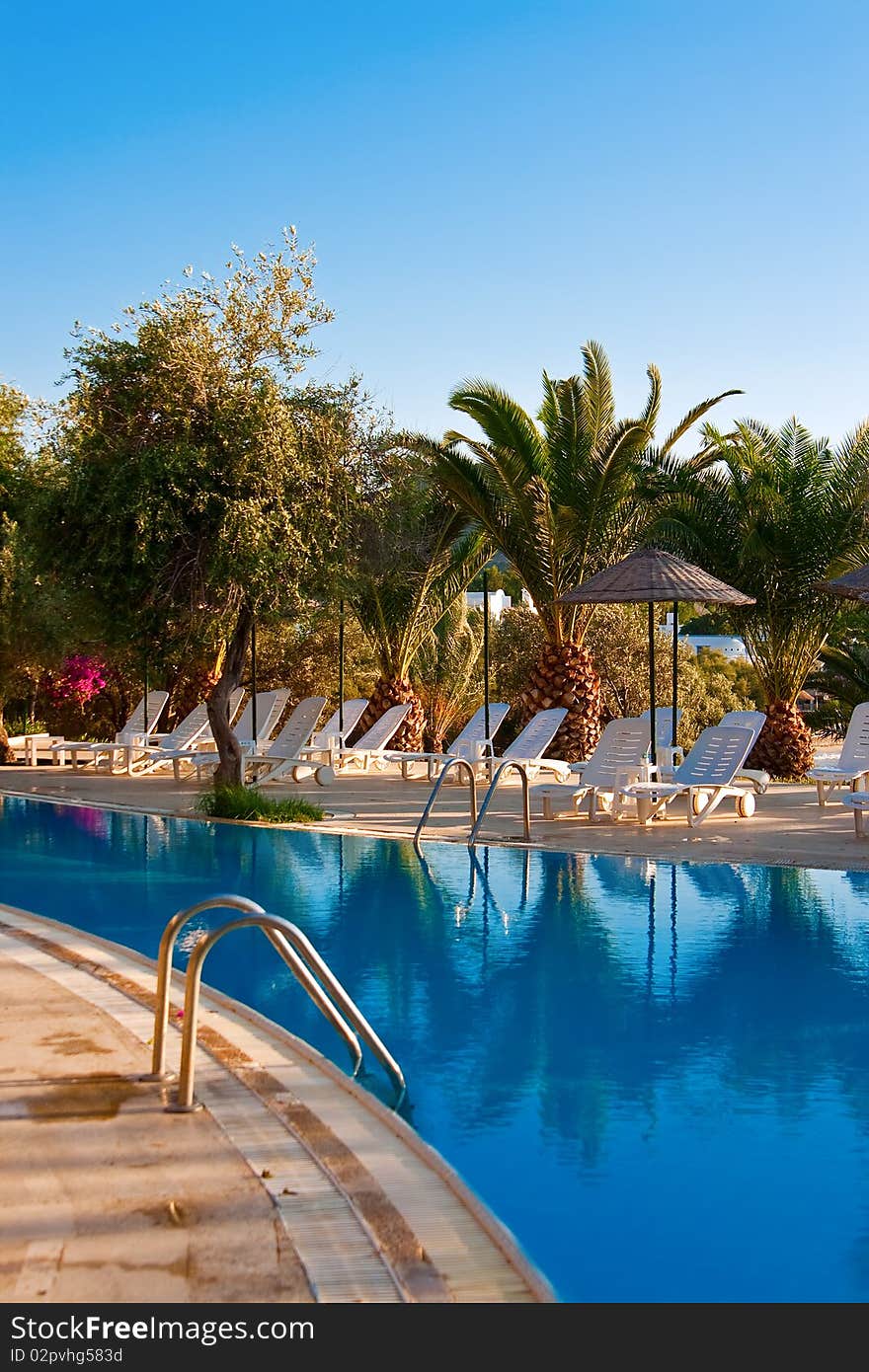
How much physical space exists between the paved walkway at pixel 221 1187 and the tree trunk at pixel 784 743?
1387cm

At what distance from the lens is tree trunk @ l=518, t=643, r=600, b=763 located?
18.5 meters

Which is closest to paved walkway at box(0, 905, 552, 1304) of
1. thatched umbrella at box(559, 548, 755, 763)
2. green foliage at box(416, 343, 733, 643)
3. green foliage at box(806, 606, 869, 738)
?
thatched umbrella at box(559, 548, 755, 763)

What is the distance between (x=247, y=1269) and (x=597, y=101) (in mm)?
16633

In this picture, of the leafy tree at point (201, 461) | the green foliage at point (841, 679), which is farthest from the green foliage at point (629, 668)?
the leafy tree at point (201, 461)

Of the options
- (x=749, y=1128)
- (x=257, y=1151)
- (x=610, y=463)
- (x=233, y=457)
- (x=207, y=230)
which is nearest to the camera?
(x=257, y=1151)

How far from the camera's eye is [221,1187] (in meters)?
3.96

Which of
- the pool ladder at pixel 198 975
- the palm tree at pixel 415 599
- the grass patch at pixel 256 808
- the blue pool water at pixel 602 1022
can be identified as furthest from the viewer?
the palm tree at pixel 415 599

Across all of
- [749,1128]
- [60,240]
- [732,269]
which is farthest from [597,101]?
[749,1128]

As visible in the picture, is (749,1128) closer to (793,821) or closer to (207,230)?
(793,821)

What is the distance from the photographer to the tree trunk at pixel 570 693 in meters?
18.5

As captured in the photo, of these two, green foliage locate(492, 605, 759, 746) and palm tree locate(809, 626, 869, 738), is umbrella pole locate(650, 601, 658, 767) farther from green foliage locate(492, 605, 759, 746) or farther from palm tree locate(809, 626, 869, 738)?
green foliage locate(492, 605, 759, 746)

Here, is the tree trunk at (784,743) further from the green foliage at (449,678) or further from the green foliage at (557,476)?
the green foliage at (449,678)

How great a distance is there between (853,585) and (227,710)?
742 cm

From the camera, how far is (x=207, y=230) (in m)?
19.8
